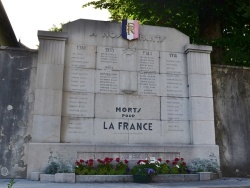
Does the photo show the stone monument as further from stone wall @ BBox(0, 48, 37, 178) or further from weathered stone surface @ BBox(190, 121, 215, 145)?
stone wall @ BBox(0, 48, 37, 178)

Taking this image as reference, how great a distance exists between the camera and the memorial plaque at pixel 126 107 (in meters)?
9.38

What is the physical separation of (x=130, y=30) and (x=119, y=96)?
92.6 inches

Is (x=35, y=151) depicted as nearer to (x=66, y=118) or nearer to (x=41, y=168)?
(x=41, y=168)

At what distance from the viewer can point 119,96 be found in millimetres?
9586

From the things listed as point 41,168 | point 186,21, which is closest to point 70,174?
point 41,168

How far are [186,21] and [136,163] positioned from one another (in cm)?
964

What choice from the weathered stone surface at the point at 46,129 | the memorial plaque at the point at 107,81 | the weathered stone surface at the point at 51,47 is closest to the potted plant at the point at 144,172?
the weathered stone surface at the point at 46,129

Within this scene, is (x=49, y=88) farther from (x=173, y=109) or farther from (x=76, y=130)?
(x=173, y=109)

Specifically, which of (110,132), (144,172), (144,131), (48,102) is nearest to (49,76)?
(48,102)

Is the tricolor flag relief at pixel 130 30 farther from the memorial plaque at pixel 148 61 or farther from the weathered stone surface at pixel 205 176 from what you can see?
the weathered stone surface at pixel 205 176

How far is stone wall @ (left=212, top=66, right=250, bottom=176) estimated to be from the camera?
33.0 ft

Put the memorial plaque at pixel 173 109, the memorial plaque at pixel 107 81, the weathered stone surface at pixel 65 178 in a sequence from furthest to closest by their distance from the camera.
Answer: the memorial plaque at pixel 173 109, the memorial plaque at pixel 107 81, the weathered stone surface at pixel 65 178

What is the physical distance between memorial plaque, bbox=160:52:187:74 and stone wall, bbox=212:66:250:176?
53.2 inches

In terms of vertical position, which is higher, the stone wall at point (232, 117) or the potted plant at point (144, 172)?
the stone wall at point (232, 117)
